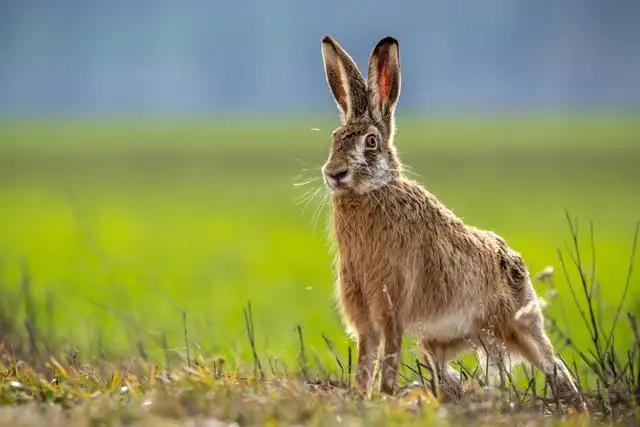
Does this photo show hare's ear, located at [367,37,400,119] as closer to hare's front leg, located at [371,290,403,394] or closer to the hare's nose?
the hare's nose

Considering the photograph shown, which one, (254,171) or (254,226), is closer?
(254,226)

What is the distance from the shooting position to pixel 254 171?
64312 mm

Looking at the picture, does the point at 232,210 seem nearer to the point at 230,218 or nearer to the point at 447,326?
the point at 230,218

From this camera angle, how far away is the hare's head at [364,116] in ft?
23.3

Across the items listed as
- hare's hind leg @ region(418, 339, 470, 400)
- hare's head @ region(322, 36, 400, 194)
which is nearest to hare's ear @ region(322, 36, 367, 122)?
hare's head @ region(322, 36, 400, 194)

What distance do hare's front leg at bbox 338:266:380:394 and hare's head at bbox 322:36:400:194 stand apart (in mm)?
519

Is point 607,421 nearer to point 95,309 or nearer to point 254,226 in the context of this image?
point 95,309

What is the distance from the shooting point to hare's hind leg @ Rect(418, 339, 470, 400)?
7.30 meters

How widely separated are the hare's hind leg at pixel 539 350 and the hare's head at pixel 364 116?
1.21 m

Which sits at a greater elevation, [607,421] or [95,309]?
[607,421]

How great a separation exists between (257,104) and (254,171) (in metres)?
129

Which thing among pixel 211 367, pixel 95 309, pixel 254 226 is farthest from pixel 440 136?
pixel 211 367

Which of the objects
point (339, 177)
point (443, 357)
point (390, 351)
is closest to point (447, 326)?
point (443, 357)

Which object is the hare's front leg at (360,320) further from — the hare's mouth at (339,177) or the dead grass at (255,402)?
the hare's mouth at (339,177)
